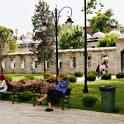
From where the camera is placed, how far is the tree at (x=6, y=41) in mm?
45969

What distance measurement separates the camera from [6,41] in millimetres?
46688

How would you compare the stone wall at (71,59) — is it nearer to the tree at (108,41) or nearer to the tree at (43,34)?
the tree at (43,34)

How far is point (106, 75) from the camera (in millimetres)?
28297

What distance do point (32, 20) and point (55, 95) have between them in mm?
30958

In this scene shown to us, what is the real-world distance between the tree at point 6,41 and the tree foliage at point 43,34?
5294 mm

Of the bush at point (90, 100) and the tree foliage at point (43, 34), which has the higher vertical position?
the tree foliage at point (43, 34)

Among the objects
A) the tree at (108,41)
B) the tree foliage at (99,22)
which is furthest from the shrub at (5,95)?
the tree foliage at (99,22)

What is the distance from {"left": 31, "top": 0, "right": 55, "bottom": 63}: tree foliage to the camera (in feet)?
137

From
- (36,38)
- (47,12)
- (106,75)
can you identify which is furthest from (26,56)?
(106,75)

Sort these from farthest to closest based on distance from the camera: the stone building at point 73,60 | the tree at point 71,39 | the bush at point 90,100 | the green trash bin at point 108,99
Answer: the tree at point 71,39 → the stone building at point 73,60 → the bush at point 90,100 → the green trash bin at point 108,99

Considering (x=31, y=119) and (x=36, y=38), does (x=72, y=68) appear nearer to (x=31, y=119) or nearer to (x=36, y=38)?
(x=36, y=38)

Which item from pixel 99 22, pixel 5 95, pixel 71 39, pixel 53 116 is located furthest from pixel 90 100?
pixel 99 22

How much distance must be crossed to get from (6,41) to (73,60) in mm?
11463

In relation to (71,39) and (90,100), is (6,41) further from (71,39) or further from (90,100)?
(90,100)
